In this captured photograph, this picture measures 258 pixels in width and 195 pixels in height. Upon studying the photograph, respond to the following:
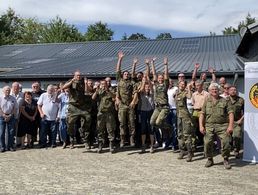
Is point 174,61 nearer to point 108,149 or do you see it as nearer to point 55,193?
point 108,149

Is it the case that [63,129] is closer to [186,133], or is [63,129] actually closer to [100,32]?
[186,133]

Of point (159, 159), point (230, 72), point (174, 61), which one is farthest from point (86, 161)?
point (174, 61)

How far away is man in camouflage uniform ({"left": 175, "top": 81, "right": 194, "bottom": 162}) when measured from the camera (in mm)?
9398

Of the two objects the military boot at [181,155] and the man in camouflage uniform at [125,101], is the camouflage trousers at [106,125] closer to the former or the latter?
the man in camouflage uniform at [125,101]

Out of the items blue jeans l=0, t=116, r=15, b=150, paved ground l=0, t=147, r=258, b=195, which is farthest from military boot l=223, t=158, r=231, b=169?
blue jeans l=0, t=116, r=15, b=150

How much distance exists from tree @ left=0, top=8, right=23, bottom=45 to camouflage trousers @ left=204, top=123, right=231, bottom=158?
38.1 metres

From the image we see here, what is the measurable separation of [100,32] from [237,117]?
153ft

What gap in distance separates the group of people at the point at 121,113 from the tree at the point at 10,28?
34.2m

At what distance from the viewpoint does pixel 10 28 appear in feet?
167

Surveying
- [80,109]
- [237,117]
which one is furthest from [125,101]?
[237,117]

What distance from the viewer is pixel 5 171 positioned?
812 centimetres

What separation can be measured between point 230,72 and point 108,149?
16.3 ft

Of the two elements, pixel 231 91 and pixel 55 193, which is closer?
pixel 55 193

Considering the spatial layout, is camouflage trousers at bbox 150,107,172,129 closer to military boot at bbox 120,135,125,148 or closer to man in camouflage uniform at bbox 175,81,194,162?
man in camouflage uniform at bbox 175,81,194,162
